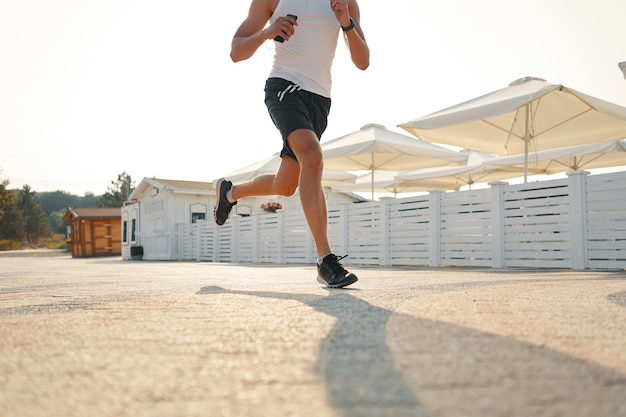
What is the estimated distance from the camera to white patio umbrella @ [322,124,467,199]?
10922 mm

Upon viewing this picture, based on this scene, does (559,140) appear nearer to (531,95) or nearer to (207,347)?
(531,95)

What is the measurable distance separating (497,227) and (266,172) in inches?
334

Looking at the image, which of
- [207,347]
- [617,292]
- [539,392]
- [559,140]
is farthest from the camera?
[559,140]

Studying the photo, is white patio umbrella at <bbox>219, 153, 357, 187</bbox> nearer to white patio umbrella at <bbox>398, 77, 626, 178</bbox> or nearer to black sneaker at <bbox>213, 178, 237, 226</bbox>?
white patio umbrella at <bbox>398, 77, 626, 178</bbox>

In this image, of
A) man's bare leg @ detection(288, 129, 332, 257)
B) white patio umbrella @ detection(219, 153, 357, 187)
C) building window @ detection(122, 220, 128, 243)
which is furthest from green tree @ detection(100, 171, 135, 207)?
man's bare leg @ detection(288, 129, 332, 257)

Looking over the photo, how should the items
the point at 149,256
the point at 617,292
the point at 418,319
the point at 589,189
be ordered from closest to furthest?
the point at 418,319 < the point at 617,292 < the point at 589,189 < the point at 149,256

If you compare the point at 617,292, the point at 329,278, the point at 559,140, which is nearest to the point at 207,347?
the point at 329,278

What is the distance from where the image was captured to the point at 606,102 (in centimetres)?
802

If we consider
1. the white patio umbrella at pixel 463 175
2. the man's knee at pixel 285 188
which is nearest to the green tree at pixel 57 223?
the white patio umbrella at pixel 463 175

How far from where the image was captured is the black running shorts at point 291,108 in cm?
322

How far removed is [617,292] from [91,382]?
2569 millimetres

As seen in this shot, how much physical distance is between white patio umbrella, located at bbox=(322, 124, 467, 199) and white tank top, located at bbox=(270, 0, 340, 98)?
7431 mm

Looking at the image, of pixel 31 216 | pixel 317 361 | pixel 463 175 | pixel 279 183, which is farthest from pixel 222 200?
pixel 31 216

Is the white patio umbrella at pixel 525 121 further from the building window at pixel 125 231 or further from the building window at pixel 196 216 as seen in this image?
the building window at pixel 125 231
